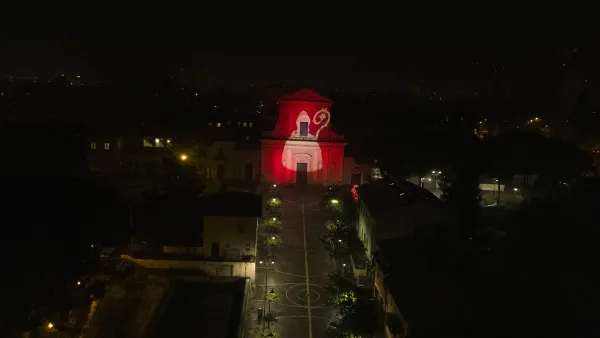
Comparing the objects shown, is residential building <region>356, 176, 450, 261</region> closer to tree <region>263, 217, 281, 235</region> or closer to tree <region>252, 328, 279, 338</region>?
tree <region>263, 217, 281, 235</region>

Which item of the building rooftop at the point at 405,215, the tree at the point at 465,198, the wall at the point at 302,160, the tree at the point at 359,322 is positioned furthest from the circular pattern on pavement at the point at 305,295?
the wall at the point at 302,160

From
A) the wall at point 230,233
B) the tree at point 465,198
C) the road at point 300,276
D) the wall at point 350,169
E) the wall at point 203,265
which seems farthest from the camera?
the wall at point 350,169

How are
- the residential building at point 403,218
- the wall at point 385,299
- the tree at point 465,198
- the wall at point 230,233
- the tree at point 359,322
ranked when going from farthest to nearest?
1. the tree at point 465,198
2. the residential building at point 403,218
3. the wall at point 230,233
4. the tree at point 359,322
5. the wall at point 385,299

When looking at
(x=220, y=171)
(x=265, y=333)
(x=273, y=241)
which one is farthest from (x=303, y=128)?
(x=265, y=333)

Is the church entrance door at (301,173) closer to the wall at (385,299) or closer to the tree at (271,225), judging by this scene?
the tree at (271,225)

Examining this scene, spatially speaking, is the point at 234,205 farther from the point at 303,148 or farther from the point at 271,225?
the point at 303,148

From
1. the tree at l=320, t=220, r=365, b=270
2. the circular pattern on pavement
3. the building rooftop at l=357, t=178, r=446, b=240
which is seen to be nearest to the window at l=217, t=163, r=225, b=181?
the tree at l=320, t=220, r=365, b=270
